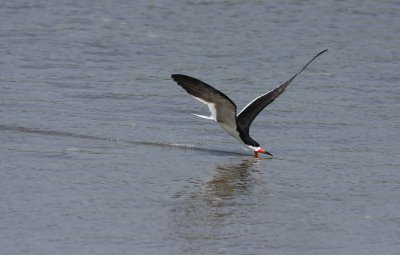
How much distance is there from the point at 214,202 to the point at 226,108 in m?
1.83

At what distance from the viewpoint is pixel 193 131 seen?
1041 cm

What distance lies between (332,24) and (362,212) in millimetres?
9082

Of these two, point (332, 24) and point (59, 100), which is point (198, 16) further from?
point (59, 100)

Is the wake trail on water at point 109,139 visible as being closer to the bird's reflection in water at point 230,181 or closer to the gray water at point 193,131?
the gray water at point 193,131

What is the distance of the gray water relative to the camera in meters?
6.82

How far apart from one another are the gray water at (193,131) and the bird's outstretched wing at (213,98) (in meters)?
0.33

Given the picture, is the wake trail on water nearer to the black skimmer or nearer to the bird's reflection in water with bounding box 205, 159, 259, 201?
the black skimmer

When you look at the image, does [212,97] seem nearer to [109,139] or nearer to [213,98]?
[213,98]

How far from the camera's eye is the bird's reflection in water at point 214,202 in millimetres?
6812

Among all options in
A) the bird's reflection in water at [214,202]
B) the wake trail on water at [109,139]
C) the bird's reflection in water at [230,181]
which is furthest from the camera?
the wake trail on water at [109,139]

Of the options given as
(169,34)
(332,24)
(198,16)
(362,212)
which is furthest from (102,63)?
(362,212)

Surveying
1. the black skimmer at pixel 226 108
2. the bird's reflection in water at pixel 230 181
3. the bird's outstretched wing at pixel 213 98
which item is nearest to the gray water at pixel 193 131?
the bird's reflection in water at pixel 230 181

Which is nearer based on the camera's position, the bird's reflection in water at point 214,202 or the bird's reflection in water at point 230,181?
the bird's reflection in water at point 214,202

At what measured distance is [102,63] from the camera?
43.8ft
